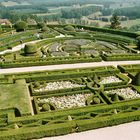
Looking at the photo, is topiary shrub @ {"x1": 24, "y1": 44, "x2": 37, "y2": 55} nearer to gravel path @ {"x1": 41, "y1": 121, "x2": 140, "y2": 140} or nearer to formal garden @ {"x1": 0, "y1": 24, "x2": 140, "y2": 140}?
formal garden @ {"x1": 0, "y1": 24, "x2": 140, "y2": 140}

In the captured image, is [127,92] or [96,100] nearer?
[96,100]

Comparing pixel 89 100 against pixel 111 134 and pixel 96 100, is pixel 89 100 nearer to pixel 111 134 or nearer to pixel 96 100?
pixel 96 100

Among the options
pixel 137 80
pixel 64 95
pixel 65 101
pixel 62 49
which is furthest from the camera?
pixel 62 49

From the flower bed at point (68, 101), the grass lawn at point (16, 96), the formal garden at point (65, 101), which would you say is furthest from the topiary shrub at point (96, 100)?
the grass lawn at point (16, 96)

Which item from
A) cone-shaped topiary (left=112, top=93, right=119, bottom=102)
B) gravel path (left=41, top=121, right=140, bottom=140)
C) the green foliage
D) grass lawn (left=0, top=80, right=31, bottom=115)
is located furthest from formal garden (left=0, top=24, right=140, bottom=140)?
the green foliage

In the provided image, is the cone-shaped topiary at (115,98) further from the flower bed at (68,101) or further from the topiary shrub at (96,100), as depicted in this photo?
the flower bed at (68,101)

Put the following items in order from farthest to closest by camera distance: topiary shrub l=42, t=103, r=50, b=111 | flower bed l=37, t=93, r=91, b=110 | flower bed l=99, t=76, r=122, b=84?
flower bed l=99, t=76, r=122, b=84, flower bed l=37, t=93, r=91, b=110, topiary shrub l=42, t=103, r=50, b=111

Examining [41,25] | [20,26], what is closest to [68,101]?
[20,26]

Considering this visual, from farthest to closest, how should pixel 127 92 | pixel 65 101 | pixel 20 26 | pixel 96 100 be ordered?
pixel 20 26, pixel 127 92, pixel 65 101, pixel 96 100
